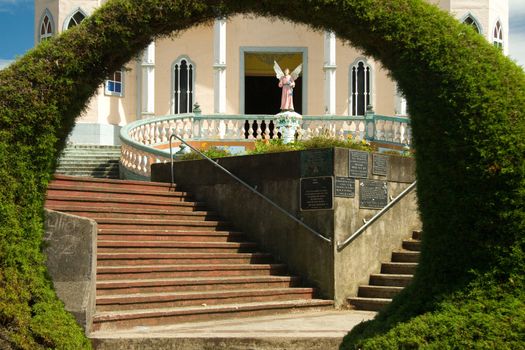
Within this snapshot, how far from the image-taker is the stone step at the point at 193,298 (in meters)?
10.3

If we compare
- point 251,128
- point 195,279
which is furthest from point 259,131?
point 195,279

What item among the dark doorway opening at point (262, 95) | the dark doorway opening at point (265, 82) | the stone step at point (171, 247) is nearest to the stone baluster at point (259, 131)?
the dark doorway opening at point (265, 82)

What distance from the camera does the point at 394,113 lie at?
97.3 feet

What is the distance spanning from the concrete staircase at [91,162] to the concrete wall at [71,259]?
37.9ft

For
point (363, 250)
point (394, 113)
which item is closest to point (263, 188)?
point (363, 250)

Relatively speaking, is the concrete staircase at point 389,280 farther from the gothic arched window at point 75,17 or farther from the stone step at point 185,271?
the gothic arched window at point 75,17

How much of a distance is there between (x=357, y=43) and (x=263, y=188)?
21.8 feet

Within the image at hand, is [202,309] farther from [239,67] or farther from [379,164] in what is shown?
[239,67]

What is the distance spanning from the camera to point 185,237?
13.1 m

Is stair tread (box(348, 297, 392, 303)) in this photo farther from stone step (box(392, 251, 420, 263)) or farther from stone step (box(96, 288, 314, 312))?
stone step (box(392, 251, 420, 263))

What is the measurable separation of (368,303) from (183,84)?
19.5 m

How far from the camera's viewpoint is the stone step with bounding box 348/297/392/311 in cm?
1231

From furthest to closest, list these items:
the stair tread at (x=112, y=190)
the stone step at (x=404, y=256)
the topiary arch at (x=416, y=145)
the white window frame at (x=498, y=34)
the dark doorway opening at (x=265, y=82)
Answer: the dark doorway opening at (x=265, y=82)
the white window frame at (x=498, y=34)
the stone step at (x=404, y=256)
the stair tread at (x=112, y=190)
the topiary arch at (x=416, y=145)

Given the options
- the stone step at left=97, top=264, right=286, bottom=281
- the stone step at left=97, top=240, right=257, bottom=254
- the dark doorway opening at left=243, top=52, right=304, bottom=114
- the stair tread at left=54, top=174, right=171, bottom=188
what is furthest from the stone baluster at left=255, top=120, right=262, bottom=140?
the stone step at left=97, top=264, right=286, bottom=281
